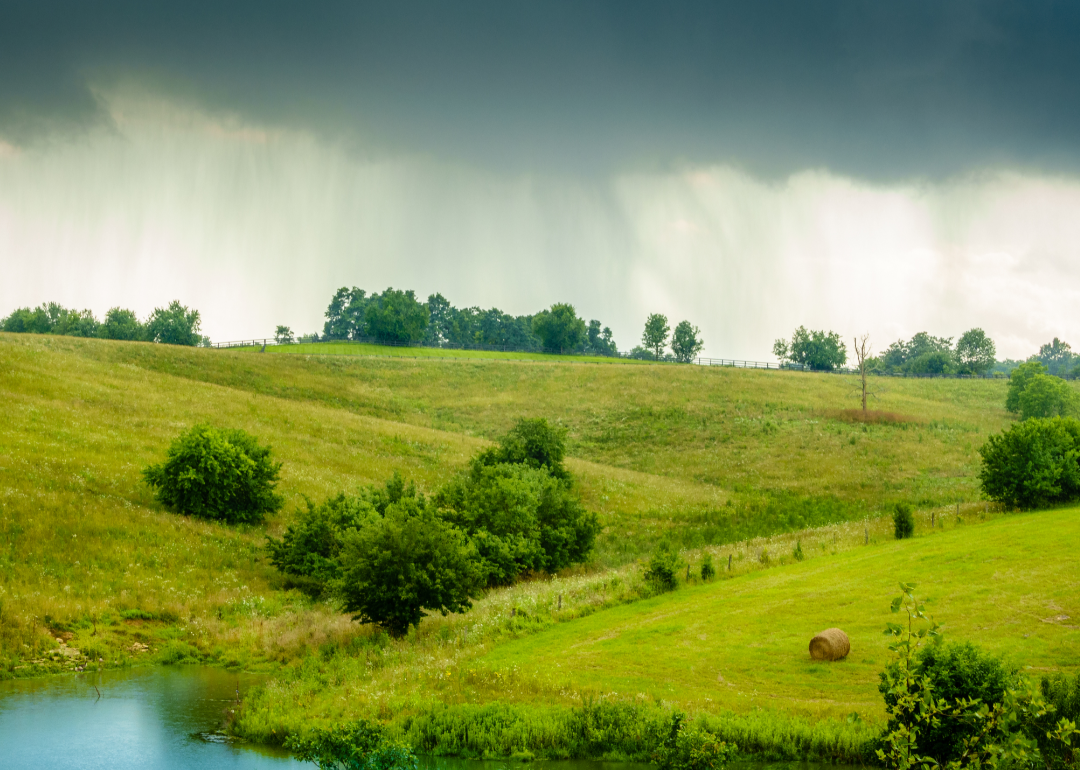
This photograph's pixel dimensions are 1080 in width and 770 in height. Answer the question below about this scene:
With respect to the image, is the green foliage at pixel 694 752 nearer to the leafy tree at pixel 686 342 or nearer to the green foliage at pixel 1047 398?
the green foliage at pixel 1047 398

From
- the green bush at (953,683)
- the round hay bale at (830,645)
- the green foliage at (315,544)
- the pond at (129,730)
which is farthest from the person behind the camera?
the green foliage at (315,544)

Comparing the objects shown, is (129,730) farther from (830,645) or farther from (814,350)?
(814,350)

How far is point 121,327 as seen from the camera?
527 feet

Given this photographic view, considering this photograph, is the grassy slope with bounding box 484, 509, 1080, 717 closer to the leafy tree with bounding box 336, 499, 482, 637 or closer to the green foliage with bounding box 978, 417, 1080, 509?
the leafy tree with bounding box 336, 499, 482, 637

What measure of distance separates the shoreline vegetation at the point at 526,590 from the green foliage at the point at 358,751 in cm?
370

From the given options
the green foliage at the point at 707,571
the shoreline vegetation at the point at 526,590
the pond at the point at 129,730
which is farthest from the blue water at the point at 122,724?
the green foliage at the point at 707,571

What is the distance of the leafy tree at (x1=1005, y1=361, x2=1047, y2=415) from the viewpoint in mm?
97312

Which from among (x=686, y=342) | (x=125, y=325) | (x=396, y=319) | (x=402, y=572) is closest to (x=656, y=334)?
(x=686, y=342)

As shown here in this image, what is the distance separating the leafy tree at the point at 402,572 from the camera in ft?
90.2

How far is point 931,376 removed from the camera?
146 metres

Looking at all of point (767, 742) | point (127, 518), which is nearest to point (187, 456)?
point (127, 518)

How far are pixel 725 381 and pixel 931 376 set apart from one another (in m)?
59.3

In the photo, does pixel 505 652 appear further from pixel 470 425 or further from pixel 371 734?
pixel 470 425

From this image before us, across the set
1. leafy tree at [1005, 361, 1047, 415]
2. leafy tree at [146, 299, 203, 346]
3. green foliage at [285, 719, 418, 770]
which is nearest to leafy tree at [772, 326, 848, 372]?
leafy tree at [1005, 361, 1047, 415]
